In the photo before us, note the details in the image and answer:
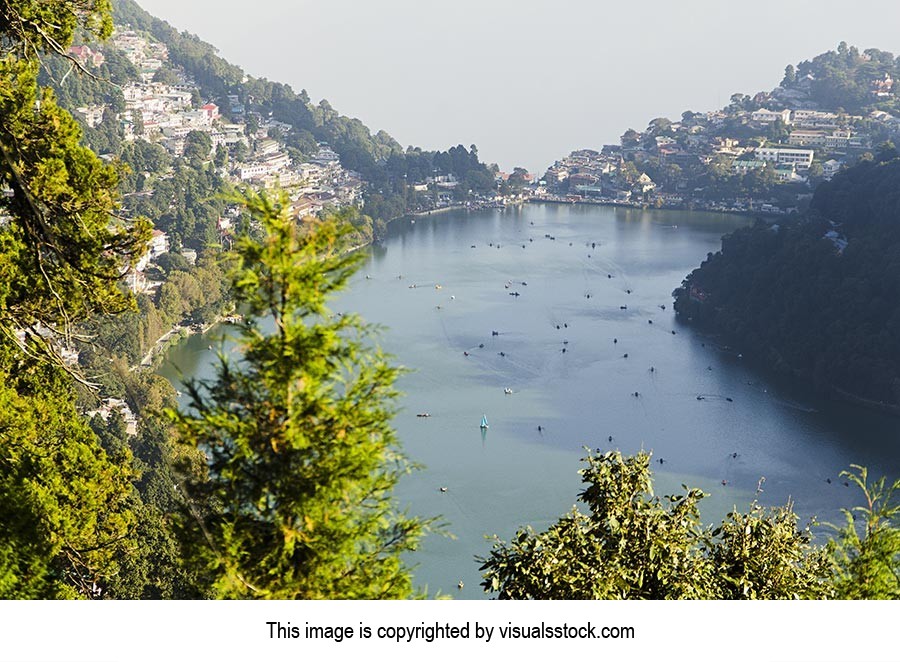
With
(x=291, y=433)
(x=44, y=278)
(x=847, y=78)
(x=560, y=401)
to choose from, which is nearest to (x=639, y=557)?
(x=291, y=433)

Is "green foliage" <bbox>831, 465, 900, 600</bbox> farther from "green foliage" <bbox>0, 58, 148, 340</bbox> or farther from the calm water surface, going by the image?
the calm water surface

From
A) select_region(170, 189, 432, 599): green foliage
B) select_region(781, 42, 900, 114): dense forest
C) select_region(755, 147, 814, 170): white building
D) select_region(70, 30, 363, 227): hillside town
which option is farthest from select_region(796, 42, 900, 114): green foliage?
select_region(170, 189, 432, 599): green foliage

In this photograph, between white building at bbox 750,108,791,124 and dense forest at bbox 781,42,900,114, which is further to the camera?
dense forest at bbox 781,42,900,114

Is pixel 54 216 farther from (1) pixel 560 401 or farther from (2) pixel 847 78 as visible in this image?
(2) pixel 847 78

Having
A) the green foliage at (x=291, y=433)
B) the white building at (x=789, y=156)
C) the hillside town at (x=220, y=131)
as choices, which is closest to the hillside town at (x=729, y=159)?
the white building at (x=789, y=156)
